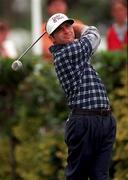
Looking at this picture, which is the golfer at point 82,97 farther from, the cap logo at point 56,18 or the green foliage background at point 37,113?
the green foliage background at point 37,113

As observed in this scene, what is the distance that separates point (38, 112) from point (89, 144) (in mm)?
3371

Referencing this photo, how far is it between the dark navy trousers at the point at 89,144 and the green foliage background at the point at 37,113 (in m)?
1.95

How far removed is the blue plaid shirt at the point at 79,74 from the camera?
29.3 feet

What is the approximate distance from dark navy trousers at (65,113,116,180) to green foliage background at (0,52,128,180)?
1949 millimetres

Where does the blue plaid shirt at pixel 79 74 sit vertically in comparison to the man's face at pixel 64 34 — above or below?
below

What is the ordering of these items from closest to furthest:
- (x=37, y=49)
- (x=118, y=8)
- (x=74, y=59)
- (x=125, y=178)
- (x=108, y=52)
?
(x=74, y=59) < (x=125, y=178) < (x=108, y=52) < (x=118, y=8) < (x=37, y=49)

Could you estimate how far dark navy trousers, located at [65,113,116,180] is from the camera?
29.6 ft

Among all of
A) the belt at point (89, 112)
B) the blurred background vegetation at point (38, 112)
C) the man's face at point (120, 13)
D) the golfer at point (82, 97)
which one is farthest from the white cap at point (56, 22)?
the man's face at point (120, 13)

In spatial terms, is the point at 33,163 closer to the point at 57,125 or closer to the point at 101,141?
the point at 57,125

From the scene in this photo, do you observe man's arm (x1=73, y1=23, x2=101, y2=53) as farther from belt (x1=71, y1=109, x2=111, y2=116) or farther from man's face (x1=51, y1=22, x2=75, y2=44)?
belt (x1=71, y1=109, x2=111, y2=116)

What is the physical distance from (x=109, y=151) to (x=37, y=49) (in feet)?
25.6

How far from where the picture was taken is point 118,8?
1319cm

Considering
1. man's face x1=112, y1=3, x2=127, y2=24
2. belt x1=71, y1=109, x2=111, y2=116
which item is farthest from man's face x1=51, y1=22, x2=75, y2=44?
man's face x1=112, y1=3, x2=127, y2=24

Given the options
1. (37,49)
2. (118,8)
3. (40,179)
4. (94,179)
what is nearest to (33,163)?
(40,179)
